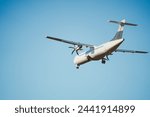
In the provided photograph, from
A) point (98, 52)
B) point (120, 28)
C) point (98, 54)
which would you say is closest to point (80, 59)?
point (98, 54)

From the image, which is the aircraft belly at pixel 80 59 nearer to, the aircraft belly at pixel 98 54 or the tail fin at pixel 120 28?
the aircraft belly at pixel 98 54

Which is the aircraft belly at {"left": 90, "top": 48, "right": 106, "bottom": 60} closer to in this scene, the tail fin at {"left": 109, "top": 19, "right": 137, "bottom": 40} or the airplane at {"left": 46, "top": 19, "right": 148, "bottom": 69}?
the airplane at {"left": 46, "top": 19, "right": 148, "bottom": 69}

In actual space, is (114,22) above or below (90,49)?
above

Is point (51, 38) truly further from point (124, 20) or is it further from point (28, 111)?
point (28, 111)

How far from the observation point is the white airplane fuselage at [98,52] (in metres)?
44.4

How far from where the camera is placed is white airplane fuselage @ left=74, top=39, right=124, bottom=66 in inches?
1747

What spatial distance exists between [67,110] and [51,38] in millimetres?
20768

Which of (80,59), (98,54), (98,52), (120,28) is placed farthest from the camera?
(80,59)

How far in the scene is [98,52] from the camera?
153ft

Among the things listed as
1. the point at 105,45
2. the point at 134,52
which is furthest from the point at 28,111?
the point at 134,52

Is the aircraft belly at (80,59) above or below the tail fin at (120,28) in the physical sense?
below

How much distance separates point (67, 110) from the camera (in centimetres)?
2792

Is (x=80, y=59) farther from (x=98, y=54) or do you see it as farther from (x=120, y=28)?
(x=120, y=28)

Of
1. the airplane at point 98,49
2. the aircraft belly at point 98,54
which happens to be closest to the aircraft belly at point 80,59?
the airplane at point 98,49
